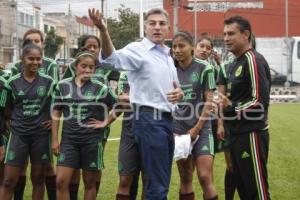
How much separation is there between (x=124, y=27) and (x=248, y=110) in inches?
1659

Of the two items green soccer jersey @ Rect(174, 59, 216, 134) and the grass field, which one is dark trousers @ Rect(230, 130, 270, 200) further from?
the grass field

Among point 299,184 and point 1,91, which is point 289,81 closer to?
point 299,184

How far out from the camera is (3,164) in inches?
263

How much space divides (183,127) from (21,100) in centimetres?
179

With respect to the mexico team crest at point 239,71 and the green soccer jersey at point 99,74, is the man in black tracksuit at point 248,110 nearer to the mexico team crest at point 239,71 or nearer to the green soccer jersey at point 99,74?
the mexico team crest at point 239,71

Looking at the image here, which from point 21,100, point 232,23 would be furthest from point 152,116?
point 21,100

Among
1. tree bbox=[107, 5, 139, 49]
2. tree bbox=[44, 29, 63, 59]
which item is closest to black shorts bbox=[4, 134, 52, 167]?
tree bbox=[107, 5, 139, 49]

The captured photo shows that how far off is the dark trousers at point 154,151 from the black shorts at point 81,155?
4.54 feet

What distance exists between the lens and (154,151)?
4.57 m

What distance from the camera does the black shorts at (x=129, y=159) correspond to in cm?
607

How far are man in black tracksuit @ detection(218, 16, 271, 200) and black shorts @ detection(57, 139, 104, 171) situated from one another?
1503 millimetres

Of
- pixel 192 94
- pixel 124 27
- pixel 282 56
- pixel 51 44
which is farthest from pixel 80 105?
pixel 51 44

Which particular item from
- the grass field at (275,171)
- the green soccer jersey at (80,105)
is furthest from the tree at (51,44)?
the green soccer jersey at (80,105)

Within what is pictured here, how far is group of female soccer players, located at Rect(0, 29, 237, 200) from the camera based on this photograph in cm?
591
